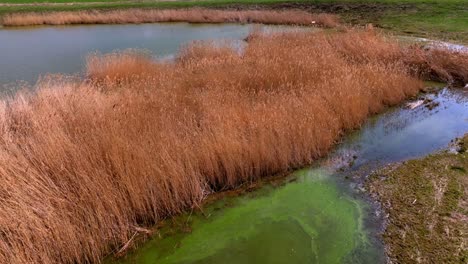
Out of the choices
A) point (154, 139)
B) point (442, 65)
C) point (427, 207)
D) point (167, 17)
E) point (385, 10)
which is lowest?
point (427, 207)

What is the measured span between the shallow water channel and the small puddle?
0.01 meters

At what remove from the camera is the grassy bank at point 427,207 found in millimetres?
4117

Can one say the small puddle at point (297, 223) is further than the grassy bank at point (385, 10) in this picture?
No

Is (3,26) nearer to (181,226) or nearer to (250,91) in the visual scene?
(250,91)

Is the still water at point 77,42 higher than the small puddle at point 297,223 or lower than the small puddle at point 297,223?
higher

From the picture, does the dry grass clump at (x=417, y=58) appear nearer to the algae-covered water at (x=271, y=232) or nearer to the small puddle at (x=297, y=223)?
the small puddle at (x=297, y=223)

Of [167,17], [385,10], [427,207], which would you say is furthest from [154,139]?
[385,10]

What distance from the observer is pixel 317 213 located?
501cm

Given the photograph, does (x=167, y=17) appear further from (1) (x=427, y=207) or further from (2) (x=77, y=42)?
(1) (x=427, y=207)

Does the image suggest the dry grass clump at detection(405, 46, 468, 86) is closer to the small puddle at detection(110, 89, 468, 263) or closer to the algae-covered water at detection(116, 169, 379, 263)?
the small puddle at detection(110, 89, 468, 263)

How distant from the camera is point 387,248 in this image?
425 cm

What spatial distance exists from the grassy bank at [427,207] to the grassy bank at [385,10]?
383 inches

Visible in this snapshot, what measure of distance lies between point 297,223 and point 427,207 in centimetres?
164

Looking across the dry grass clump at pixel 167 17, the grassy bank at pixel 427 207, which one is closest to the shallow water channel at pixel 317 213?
the grassy bank at pixel 427 207
